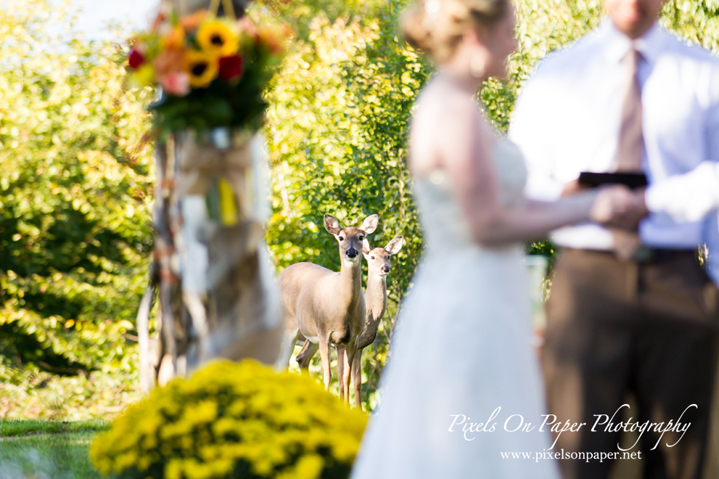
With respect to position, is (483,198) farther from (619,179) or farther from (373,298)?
(373,298)

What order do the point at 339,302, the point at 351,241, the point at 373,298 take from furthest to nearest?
the point at 373,298, the point at 339,302, the point at 351,241

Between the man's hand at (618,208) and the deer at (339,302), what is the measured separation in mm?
4730

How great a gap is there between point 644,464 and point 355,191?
6187 mm

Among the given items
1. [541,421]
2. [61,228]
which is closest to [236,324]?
[541,421]

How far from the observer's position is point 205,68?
2.56m

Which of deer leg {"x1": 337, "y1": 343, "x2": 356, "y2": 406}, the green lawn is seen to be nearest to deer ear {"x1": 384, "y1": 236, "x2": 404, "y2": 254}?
deer leg {"x1": 337, "y1": 343, "x2": 356, "y2": 406}

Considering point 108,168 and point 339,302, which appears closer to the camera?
point 339,302

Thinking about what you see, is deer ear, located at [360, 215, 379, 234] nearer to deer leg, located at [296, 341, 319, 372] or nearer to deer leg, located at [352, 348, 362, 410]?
deer leg, located at [352, 348, 362, 410]

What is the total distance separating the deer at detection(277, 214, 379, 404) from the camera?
6773 millimetres

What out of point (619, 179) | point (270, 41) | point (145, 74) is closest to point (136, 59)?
point (145, 74)

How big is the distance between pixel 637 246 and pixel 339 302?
4.91 meters

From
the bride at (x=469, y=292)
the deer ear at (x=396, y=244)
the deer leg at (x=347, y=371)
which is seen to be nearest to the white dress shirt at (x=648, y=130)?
the bride at (x=469, y=292)

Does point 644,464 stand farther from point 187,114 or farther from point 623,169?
point 187,114

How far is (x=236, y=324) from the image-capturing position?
2.79 meters
